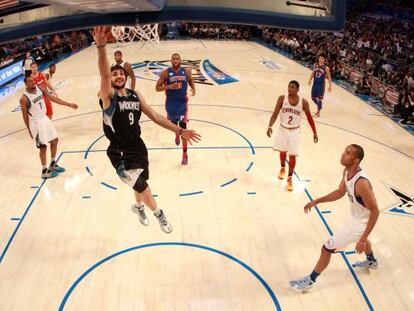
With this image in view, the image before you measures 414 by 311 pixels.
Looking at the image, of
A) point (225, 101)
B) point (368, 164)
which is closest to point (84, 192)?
point (368, 164)

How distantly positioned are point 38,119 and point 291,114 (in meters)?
4.39

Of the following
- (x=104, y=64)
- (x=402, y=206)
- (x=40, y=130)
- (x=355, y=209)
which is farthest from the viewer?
(x=40, y=130)

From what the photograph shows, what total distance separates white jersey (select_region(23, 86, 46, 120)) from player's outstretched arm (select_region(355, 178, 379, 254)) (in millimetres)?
5404

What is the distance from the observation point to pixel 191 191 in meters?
6.50

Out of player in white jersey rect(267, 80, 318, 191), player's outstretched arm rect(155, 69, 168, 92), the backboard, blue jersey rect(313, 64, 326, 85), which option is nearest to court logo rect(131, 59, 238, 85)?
blue jersey rect(313, 64, 326, 85)

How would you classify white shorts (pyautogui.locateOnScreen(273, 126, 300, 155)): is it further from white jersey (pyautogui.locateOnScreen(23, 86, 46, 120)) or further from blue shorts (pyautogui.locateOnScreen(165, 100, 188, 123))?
white jersey (pyautogui.locateOnScreen(23, 86, 46, 120))

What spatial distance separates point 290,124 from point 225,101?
224 inches

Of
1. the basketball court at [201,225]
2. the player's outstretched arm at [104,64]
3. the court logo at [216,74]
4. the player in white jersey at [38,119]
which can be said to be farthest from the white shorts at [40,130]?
the court logo at [216,74]

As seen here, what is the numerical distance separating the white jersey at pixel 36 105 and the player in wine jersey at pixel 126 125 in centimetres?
320

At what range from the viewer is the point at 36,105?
6.60m

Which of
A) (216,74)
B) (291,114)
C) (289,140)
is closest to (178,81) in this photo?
(291,114)

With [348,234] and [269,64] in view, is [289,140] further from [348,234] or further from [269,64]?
[269,64]

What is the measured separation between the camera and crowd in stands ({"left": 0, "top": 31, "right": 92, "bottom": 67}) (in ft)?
53.9

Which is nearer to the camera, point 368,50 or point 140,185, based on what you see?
point 140,185
